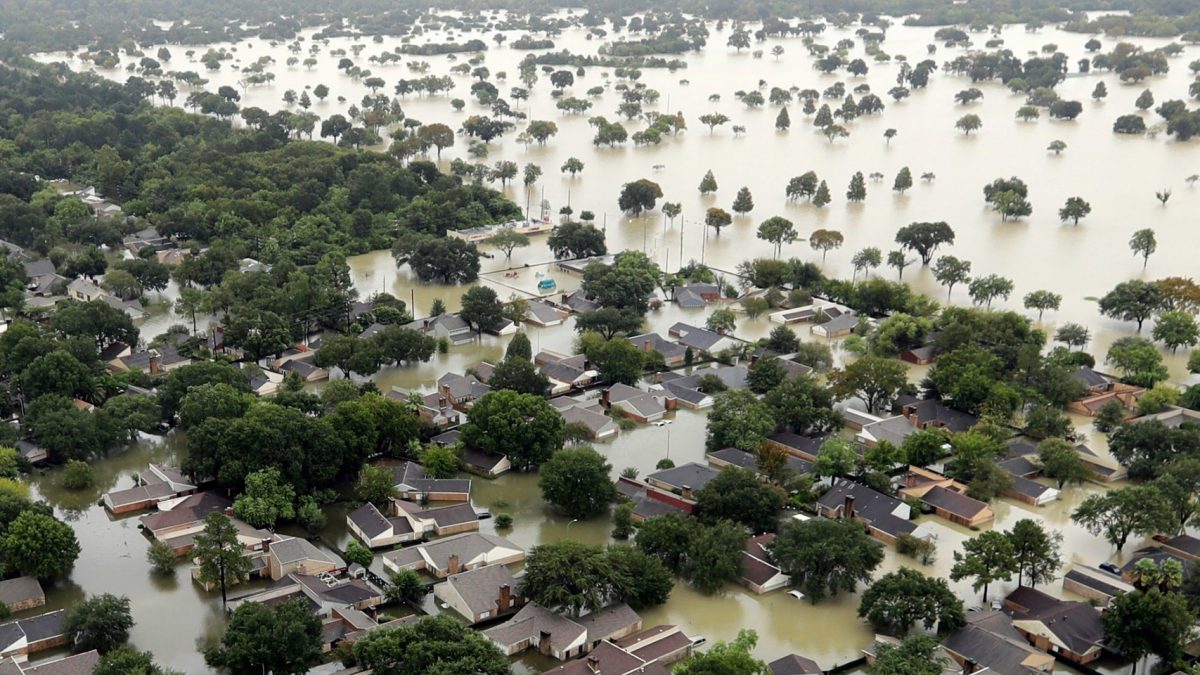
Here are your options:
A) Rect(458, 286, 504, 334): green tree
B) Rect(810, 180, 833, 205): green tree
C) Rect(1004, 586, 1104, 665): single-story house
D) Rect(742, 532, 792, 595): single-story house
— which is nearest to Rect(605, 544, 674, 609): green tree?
Rect(742, 532, 792, 595): single-story house

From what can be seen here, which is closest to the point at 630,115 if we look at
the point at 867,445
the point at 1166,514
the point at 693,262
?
the point at 693,262

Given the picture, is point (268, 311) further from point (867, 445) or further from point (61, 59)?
point (61, 59)

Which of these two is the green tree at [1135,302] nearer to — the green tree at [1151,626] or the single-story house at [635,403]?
the single-story house at [635,403]

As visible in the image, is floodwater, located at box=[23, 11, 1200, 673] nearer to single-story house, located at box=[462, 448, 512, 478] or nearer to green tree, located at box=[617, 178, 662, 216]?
single-story house, located at box=[462, 448, 512, 478]

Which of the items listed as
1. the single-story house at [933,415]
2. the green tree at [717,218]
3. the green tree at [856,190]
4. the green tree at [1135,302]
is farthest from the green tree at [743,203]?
the single-story house at [933,415]

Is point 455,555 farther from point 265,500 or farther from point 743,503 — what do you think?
point 743,503
